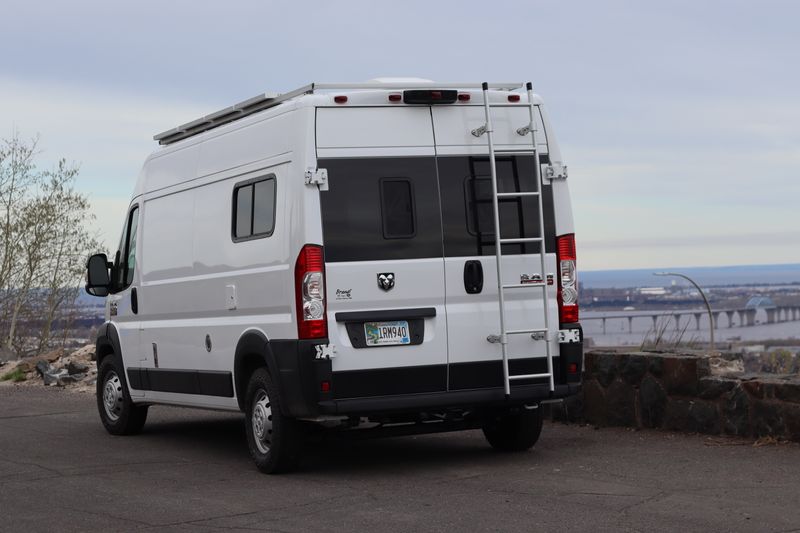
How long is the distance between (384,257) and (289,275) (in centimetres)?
70

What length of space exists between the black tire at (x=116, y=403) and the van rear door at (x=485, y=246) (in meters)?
4.53

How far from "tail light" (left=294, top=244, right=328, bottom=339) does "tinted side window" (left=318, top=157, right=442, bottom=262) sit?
15cm

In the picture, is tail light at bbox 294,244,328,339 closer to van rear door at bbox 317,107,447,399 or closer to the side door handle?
van rear door at bbox 317,107,447,399

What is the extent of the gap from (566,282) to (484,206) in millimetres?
867

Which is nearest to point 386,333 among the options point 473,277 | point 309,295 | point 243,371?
point 309,295

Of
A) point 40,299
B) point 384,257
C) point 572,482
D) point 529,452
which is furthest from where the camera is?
point 40,299

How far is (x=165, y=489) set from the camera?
919cm

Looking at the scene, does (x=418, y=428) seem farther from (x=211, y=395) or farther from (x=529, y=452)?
(x=211, y=395)

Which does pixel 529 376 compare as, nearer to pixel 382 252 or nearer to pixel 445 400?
pixel 445 400

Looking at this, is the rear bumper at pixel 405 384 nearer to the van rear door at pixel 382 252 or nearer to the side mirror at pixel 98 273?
the van rear door at pixel 382 252

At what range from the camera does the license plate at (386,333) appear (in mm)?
9258

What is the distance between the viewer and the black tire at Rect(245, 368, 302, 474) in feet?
31.0

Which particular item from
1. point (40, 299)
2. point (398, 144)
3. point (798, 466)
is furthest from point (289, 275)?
point (40, 299)

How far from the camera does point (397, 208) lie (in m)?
9.47
